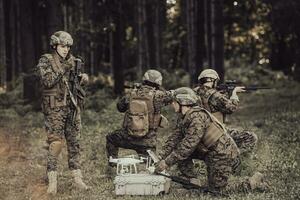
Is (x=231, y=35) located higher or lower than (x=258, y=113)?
higher

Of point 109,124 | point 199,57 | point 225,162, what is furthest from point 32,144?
point 199,57

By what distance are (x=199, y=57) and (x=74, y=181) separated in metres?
16.3

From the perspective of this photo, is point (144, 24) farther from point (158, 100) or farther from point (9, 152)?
point (158, 100)

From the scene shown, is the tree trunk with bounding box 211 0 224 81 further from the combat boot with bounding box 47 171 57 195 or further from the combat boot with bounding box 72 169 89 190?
the combat boot with bounding box 47 171 57 195

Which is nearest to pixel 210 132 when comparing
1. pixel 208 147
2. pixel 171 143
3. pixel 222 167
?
pixel 208 147

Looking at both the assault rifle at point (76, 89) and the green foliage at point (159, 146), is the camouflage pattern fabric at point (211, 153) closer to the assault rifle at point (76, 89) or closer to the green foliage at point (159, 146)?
the green foliage at point (159, 146)

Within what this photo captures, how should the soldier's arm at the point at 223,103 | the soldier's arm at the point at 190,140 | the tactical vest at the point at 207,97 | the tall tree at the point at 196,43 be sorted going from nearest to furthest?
the soldier's arm at the point at 190,140, the soldier's arm at the point at 223,103, the tactical vest at the point at 207,97, the tall tree at the point at 196,43

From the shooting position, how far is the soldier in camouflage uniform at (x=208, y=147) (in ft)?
30.0

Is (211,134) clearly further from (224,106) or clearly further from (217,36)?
(217,36)

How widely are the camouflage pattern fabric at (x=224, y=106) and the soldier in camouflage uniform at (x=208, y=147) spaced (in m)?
1.38

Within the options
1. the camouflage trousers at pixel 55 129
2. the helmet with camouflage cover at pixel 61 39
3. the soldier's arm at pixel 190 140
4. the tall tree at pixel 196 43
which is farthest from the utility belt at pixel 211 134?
the tall tree at pixel 196 43

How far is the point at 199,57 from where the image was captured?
26.0m

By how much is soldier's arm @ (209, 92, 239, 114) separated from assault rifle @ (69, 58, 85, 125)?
2.28 metres

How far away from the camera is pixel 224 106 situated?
421 inches
